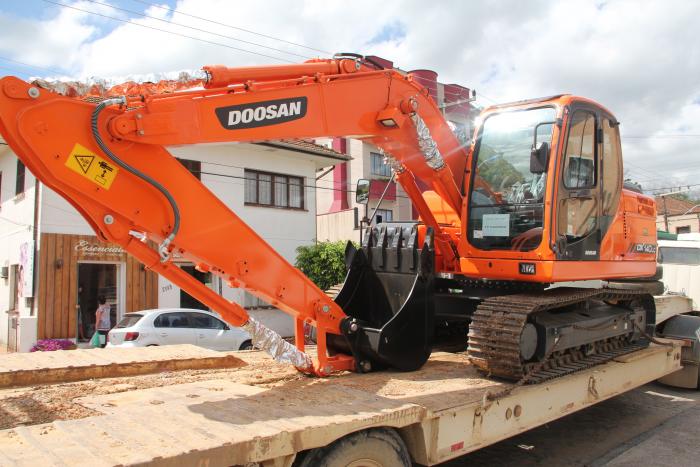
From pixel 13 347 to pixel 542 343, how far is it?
48.5 feet

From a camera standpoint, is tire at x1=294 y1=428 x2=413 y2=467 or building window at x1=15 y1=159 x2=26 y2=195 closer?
tire at x1=294 y1=428 x2=413 y2=467

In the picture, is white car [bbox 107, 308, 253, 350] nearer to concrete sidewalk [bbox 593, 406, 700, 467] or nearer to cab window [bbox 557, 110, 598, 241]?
concrete sidewalk [bbox 593, 406, 700, 467]

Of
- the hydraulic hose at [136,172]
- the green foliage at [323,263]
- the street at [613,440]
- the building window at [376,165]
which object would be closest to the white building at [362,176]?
the building window at [376,165]

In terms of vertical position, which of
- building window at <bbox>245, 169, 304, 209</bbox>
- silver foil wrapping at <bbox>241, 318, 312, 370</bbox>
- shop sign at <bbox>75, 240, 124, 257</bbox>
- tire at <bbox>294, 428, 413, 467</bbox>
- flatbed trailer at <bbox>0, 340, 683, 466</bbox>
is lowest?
tire at <bbox>294, 428, 413, 467</bbox>

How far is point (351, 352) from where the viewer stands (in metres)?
Result: 5.55

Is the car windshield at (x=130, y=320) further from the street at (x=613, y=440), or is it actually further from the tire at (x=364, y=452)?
the tire at (x=364, y=452)

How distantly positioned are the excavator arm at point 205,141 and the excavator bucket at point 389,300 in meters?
0.19

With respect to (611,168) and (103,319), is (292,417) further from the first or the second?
(103,319)

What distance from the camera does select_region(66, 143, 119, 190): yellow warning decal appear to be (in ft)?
12.7

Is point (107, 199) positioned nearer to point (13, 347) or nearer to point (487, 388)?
point (487, 388)

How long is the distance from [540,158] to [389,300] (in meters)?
2.06

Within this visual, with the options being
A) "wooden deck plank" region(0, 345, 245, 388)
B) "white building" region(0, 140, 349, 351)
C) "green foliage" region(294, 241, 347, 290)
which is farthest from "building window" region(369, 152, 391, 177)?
"wooden deck plank" region(0, 345, 245, 388)

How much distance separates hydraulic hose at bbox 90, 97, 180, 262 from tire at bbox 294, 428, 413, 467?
5.79ft

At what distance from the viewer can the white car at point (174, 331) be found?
1195 centimetres
